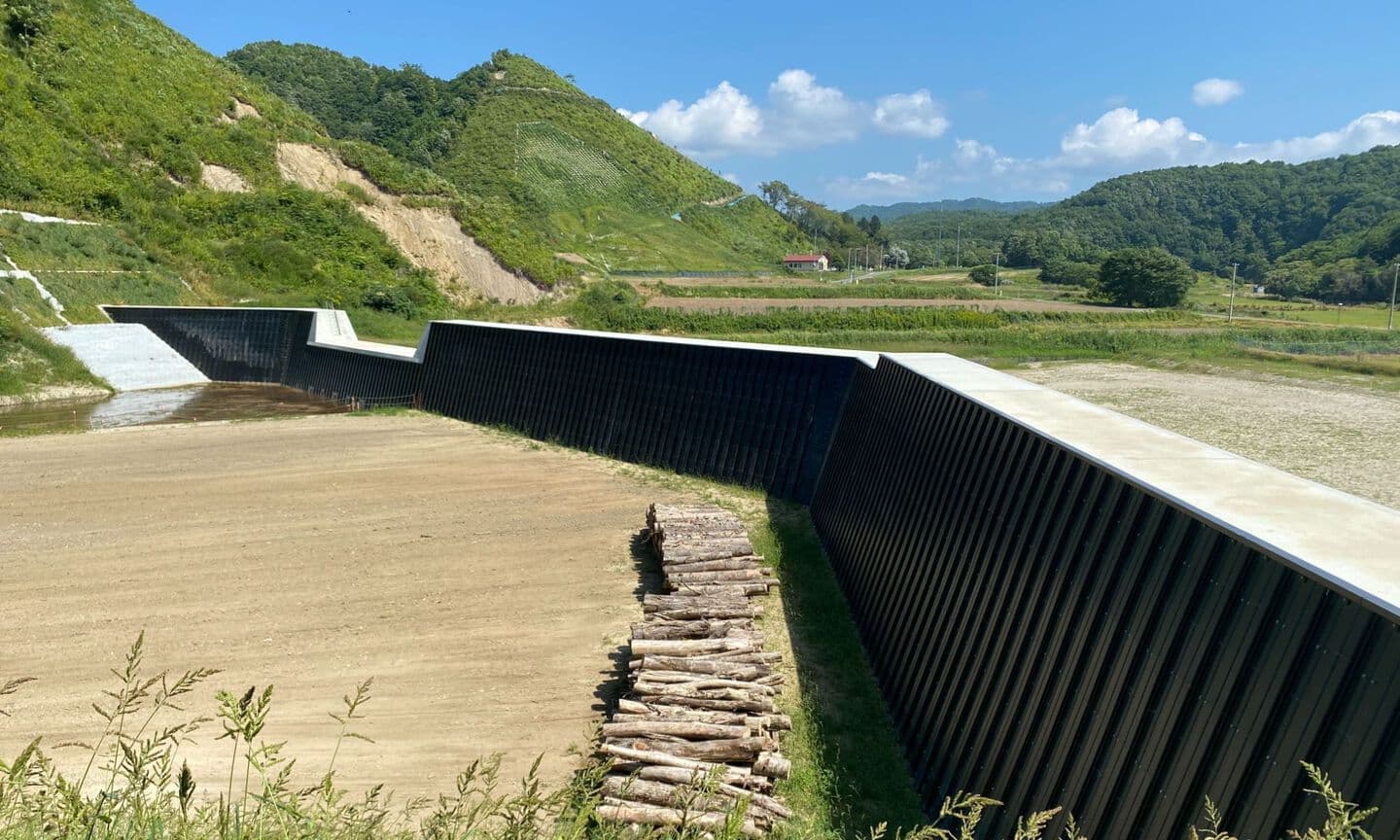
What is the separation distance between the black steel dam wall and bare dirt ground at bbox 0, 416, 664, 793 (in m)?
3.59

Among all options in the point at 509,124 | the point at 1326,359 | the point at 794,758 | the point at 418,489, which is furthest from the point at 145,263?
Answer: the point at 509,124

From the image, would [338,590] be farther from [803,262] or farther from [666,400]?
[803,262]

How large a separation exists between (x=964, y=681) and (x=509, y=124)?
356 feet

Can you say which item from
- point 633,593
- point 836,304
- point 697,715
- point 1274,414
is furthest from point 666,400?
point 836,304

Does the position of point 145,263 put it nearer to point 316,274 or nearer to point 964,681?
point 316,274

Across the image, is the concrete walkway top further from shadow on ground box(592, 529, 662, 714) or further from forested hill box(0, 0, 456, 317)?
forested hill box(0, 0, 456, 317)

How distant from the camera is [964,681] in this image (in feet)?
26.5

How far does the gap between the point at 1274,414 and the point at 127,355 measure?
129ft

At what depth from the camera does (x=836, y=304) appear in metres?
63.6

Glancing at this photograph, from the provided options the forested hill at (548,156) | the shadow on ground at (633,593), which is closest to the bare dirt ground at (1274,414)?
the shadow on ground at (633,593)

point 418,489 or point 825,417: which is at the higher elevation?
point 825,417

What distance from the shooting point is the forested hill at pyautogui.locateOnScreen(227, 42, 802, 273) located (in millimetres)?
91625

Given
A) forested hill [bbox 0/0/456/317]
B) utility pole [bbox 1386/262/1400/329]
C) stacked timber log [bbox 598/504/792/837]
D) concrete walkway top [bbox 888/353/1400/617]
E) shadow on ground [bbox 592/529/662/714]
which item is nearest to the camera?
concrete walkway top [bbox 888/353/1400/617]

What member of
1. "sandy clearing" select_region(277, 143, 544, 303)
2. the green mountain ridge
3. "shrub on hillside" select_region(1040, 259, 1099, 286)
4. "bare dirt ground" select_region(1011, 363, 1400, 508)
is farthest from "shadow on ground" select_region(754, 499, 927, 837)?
the green mountain ridge
